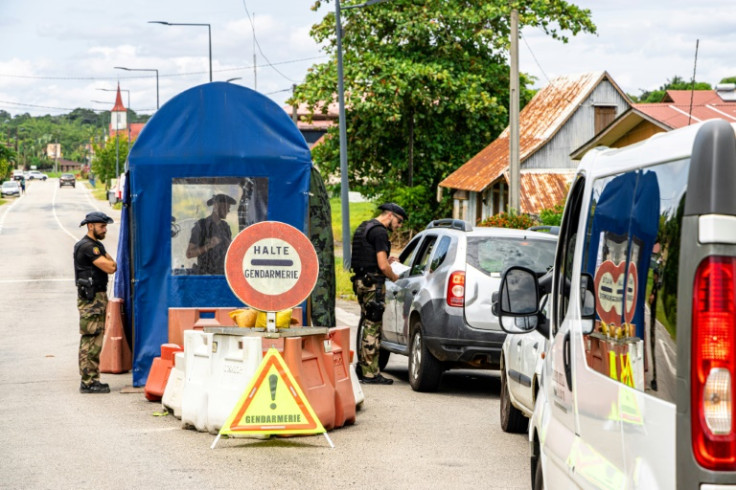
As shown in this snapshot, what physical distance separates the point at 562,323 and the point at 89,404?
718 cm

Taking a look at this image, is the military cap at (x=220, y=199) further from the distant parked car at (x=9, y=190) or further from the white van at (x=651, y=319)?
the distant parked car at (x=9, y=190)

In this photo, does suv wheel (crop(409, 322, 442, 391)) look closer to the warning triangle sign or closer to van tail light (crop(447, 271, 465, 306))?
van tail light (crop(447, 271, 465, 306))

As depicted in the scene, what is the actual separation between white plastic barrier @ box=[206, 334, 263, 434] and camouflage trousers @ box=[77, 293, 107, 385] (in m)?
2.74

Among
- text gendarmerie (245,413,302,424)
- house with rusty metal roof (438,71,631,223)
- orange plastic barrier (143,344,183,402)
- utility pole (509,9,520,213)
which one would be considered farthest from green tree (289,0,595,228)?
text gendarmerie (245,413,302,424)

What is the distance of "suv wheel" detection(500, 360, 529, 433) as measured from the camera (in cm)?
970

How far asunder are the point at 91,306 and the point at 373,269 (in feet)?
9.62

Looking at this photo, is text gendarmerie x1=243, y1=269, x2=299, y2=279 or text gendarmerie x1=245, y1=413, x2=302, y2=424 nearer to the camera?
text gendarmerie x1=245, y1=413, x2=302, y2=424

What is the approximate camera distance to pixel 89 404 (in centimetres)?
1125

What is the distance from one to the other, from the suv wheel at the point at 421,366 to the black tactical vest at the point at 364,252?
0.79m

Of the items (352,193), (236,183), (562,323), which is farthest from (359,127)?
(562,323)

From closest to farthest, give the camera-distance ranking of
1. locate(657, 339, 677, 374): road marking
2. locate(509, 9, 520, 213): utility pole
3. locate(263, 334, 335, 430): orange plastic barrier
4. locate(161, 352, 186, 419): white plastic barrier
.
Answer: locate(657, 339, 677, 374): road marking < locate(263, 334, 335, 430): orange plastic barrier < locate(161, 352, 186, 419): white plastic barrier < locate(509, 9, 520, 213): utility pole

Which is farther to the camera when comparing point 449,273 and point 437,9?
point 437,9

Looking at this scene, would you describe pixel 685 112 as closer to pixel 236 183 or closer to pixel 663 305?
pixel 236 183

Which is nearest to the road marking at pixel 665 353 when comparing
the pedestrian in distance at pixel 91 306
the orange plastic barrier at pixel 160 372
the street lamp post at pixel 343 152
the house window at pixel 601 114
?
the orange plastic barrier at pixel 160 372
